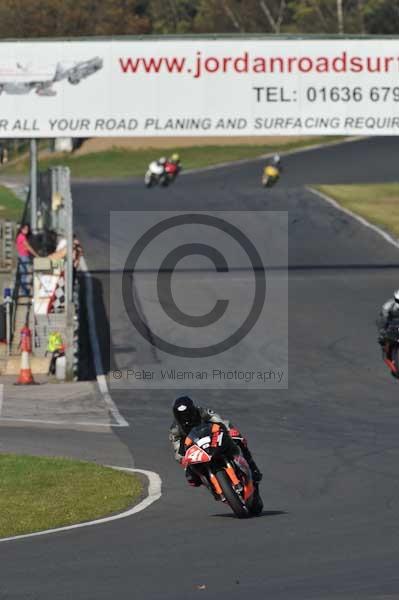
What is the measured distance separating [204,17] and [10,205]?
4304 centimetres

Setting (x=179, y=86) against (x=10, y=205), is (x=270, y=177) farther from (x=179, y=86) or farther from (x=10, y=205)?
(x=179, y=86)

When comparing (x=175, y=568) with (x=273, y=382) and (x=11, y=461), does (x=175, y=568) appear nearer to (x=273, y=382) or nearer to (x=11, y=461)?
(x=11, y=461)

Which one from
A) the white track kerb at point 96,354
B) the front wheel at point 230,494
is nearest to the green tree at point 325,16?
the white track kerb at point 96,354

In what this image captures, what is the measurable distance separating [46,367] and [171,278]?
27.6ft

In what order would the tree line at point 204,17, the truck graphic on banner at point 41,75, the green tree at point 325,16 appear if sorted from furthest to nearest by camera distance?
the green tree at point 325,16 < the tree line at point 204,17 < the truck graphic on banner at point 41,75

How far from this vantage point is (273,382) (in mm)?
24922

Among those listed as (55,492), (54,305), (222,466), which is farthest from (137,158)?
(222,466)

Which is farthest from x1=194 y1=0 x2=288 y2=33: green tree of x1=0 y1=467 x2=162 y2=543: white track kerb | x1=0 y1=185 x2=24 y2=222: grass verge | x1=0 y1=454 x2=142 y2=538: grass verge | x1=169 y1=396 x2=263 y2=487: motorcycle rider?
x1=169 y1=396 x2=263 y2=487: motorcycle rider

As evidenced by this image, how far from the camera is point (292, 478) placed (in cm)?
1565

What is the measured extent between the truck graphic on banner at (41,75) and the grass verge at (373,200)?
12446 mm

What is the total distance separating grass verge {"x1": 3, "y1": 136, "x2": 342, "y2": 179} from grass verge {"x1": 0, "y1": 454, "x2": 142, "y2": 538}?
49.7 metres

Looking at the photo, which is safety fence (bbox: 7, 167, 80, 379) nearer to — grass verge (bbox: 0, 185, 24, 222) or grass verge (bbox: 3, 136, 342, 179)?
grass verge (bbox: 0, 185, 24, 222)

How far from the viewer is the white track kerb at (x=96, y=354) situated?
22.2 m

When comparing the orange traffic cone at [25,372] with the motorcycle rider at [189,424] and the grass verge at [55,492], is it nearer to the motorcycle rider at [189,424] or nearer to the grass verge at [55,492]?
the grass verge at [55,492]
